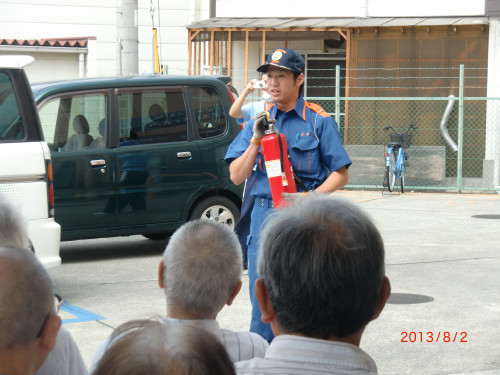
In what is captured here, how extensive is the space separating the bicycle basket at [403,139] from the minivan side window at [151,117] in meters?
7.93

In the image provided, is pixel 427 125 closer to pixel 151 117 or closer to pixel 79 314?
pixel 151 117

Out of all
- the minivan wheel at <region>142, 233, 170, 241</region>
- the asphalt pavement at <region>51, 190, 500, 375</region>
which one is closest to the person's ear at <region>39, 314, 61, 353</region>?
the asphalt pavement at <region>51, 190, 500, 375</region>

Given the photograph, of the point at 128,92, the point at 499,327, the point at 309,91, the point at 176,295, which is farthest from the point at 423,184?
the point at 176,295

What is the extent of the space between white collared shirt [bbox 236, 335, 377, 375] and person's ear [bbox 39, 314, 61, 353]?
56cm

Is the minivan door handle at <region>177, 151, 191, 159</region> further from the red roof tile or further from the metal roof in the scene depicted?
the red roof tile

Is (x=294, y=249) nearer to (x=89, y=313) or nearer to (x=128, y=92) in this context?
(x=89, y=313)

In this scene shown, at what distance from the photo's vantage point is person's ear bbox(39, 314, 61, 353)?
2125mm

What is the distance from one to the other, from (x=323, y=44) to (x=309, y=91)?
1083mm

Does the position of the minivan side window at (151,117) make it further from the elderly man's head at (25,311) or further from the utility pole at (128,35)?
the elderly man's head at (25,311)

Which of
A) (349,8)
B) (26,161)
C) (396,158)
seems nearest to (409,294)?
(26,161)

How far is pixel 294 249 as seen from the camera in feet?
7.79

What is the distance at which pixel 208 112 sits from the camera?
408 inches

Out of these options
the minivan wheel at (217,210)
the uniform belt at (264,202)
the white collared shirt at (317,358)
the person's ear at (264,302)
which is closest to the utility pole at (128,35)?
the minivan wheel at (217,210)
